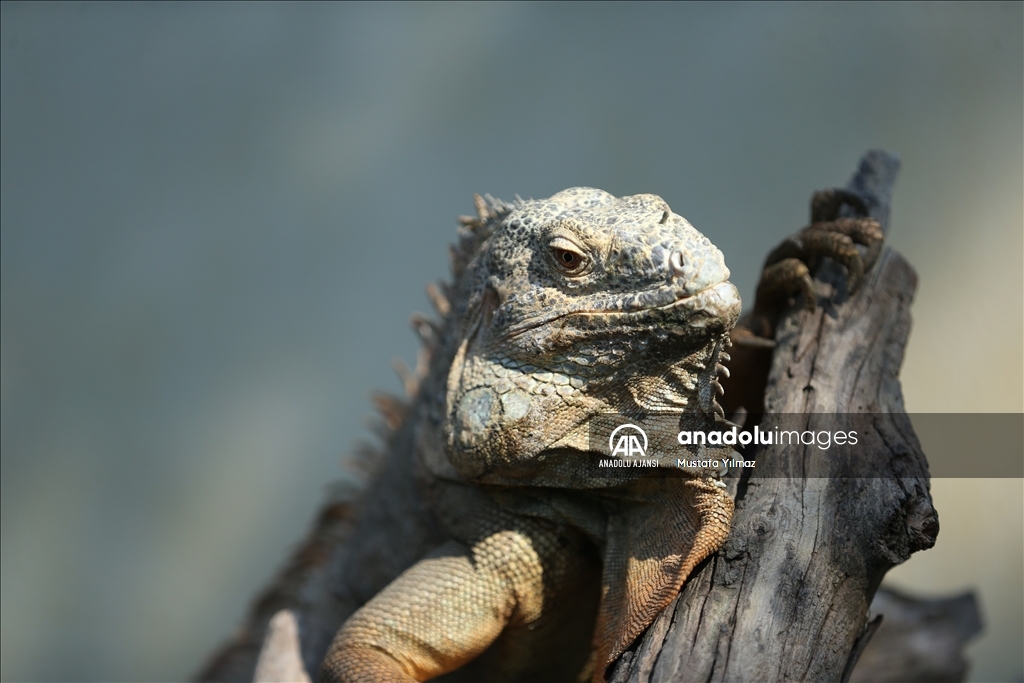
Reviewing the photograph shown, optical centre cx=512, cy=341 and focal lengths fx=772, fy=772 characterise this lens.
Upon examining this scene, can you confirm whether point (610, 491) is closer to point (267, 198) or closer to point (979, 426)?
point (979, 426)

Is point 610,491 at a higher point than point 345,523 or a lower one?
higher

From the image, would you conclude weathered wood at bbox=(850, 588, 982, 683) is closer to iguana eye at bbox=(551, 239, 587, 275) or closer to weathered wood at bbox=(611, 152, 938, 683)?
weathered wood at bbox=(611, 152, 938, 683)

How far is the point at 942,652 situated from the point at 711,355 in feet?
10.6

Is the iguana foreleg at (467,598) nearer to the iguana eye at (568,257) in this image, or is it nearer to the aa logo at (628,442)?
the aa logo at (628,442)

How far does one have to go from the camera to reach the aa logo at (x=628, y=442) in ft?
7.29

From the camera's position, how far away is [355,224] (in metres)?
6.35

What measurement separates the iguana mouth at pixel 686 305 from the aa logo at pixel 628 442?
0.35 meters

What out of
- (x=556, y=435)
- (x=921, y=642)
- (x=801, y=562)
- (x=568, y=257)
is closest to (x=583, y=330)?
(x=568, y=257)

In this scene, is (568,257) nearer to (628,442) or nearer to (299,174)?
(628,442)

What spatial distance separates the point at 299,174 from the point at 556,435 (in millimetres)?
4656

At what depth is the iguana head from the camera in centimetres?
206

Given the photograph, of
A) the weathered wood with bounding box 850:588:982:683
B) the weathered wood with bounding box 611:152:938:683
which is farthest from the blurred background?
the weathered wood with bounding box 611:152:938:683

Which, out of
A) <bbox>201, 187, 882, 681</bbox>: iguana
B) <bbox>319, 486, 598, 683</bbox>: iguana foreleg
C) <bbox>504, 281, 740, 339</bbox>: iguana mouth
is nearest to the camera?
<bbox>504, 281, 740, 339</bbox>: iguana mouth

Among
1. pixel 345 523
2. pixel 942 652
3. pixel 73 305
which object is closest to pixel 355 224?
pixel 73 305
